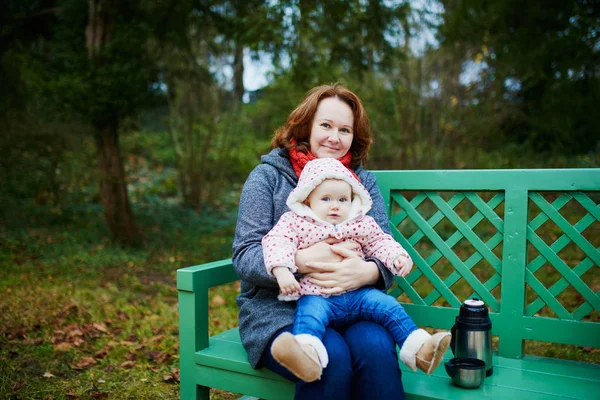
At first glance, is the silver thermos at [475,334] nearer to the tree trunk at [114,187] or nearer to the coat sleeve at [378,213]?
the coat sleeve at [378,213]

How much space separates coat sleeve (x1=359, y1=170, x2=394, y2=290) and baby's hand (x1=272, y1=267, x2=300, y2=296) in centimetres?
45

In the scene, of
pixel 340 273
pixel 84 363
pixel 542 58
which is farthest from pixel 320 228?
pixel 542 58

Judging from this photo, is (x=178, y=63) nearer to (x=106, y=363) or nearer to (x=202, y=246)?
(x=202, y=246)

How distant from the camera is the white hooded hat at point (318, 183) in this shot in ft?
7.46

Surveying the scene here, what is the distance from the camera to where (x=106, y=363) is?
3.60 metres

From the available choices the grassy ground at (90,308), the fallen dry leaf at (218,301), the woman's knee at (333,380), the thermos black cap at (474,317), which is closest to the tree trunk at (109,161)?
the grassy ground at (90,308)

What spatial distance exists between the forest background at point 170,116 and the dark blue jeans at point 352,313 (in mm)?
1547

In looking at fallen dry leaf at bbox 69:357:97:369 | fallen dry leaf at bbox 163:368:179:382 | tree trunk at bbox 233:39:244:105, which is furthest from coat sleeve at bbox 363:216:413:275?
tree trunk at bbox 233:39:244:105

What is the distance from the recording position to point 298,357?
72.0 inches

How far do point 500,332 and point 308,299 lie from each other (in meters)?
1.00

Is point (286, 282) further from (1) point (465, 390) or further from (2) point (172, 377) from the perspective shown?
(2) point (172, 377)

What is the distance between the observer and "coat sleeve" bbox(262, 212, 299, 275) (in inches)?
82.9

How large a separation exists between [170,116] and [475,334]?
8903mm

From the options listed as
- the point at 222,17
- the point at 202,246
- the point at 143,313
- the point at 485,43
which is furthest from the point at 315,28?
the point at 143,313
